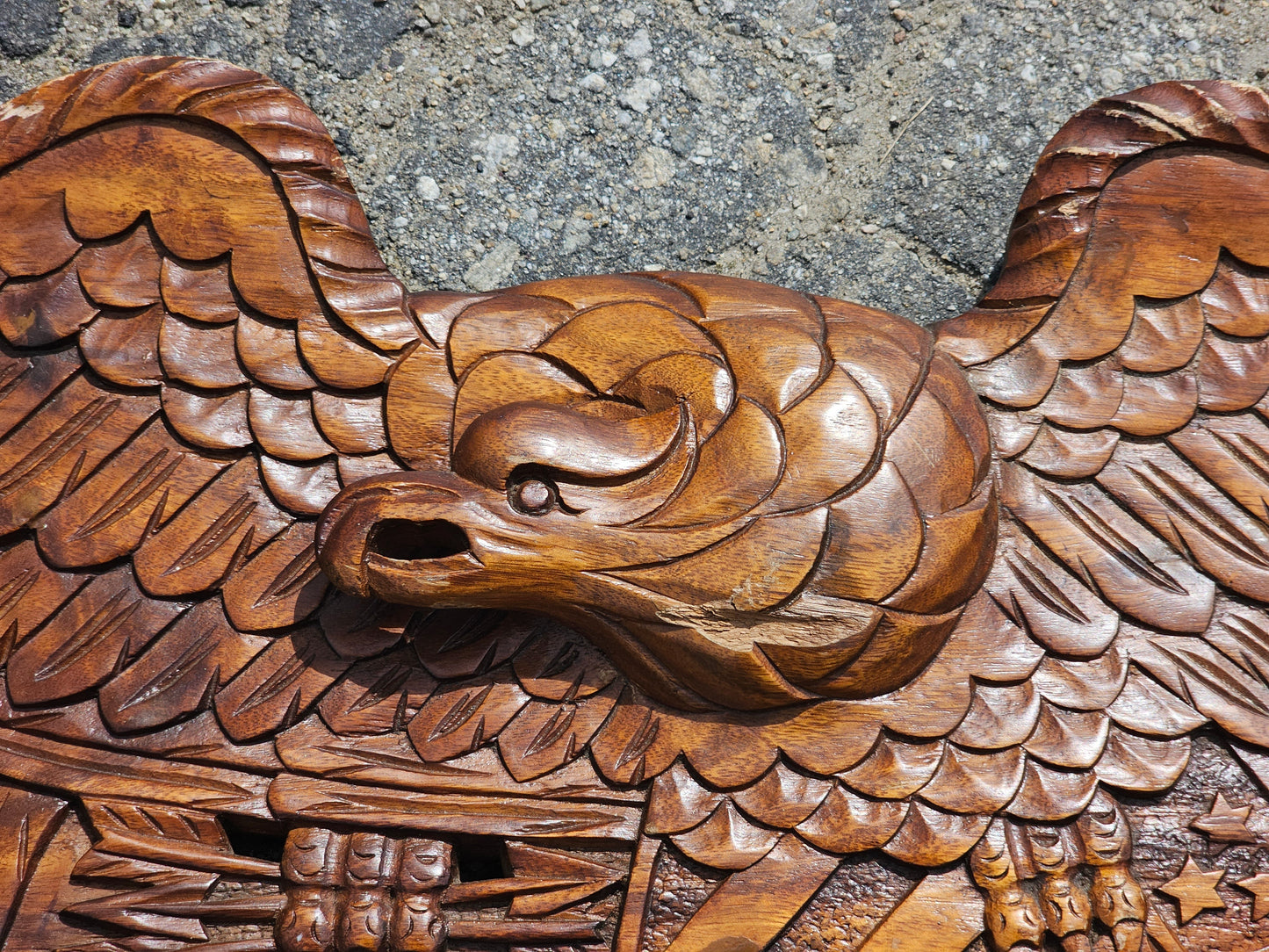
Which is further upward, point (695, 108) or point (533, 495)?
point (695, 108)

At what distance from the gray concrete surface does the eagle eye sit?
0.33 m

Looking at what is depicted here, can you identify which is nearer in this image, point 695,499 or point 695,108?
point 695,499

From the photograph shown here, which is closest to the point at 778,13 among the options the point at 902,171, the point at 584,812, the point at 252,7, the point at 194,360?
the point at 902,171

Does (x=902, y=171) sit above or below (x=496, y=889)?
above

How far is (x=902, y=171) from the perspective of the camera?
1029mm

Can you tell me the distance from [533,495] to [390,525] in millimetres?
103

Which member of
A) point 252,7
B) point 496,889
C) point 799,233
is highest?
point 252,7

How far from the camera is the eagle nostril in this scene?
0.73 meters

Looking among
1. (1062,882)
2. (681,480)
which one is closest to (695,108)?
(681,480)

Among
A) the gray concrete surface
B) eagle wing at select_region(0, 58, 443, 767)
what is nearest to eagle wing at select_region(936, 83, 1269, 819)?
the gray concrete surface

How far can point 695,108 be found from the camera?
102 cm

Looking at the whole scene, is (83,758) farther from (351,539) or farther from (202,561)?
(351,539)

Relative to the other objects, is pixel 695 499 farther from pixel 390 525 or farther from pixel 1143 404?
pixel 1143 404

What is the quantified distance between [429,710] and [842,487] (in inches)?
13.8
